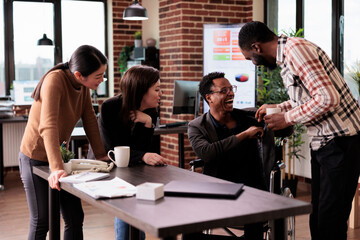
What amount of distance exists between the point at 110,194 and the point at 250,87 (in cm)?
411

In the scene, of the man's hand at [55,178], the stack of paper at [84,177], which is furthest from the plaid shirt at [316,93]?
the man's hand at [55,178]

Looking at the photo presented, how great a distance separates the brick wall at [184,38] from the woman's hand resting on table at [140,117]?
10.8ft

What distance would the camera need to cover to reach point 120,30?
781 cm

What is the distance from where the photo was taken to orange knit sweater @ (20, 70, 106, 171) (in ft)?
7.55

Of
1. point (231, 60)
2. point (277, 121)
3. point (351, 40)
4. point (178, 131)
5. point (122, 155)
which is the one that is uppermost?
point (351, 40)

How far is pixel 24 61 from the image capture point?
24.2 feet

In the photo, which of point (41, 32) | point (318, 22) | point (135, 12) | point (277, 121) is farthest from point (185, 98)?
point (41, 32)

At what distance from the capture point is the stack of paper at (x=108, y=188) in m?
1.88

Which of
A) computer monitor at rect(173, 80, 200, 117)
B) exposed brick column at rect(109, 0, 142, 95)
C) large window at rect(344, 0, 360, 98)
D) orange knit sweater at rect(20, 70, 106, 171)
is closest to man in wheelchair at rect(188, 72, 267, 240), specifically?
orange knit sweater at rect(20, 70, 106, 171)

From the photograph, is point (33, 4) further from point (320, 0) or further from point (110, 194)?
point (110, 194)

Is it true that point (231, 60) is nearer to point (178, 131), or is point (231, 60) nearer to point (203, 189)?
point (178, 131)

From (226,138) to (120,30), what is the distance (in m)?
5.24

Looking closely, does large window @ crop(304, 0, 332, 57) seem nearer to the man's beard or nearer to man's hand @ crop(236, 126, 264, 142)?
man's hand @ crop(236, 126, 264, 142)

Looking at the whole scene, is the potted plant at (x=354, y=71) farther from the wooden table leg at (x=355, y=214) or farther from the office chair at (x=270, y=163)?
the office chair at (x=270, y=163)
